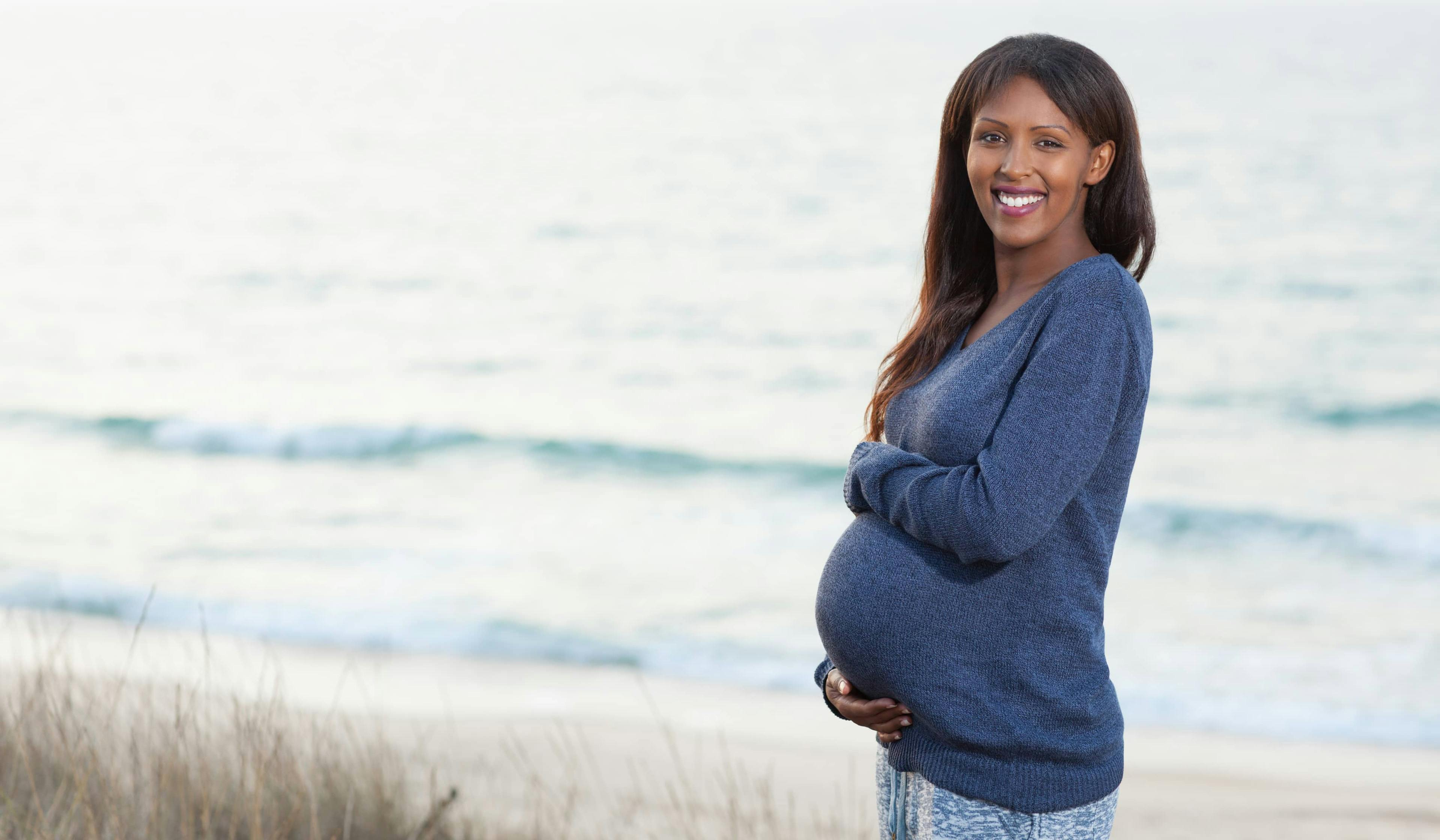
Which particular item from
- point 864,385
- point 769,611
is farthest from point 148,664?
point 864,385

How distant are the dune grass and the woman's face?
1806 mm

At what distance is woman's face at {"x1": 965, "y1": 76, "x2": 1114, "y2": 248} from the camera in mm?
1772

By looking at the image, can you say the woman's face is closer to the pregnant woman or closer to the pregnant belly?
the pregnant woman

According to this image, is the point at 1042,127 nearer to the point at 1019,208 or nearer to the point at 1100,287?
the point at 1019,208

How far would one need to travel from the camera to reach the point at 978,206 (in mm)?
1991

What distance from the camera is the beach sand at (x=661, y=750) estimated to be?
172 inches

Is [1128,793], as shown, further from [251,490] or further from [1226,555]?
[251,490]

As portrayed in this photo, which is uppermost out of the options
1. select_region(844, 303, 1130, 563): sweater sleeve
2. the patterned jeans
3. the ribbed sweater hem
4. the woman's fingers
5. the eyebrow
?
the eyebrow

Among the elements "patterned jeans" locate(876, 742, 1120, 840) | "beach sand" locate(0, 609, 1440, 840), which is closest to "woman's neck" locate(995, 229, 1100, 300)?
"patterned jeans" locate(876, 742, 1120, 840)

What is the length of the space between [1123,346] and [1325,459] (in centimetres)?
1016

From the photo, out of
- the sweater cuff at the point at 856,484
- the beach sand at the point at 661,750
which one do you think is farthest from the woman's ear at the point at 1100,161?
the beach sand at the point at 661,750

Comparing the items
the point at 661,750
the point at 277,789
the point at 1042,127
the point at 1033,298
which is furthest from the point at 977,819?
the point at 661,750

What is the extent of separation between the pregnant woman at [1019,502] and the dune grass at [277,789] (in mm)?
1426

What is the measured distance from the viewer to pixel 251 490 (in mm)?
9922
